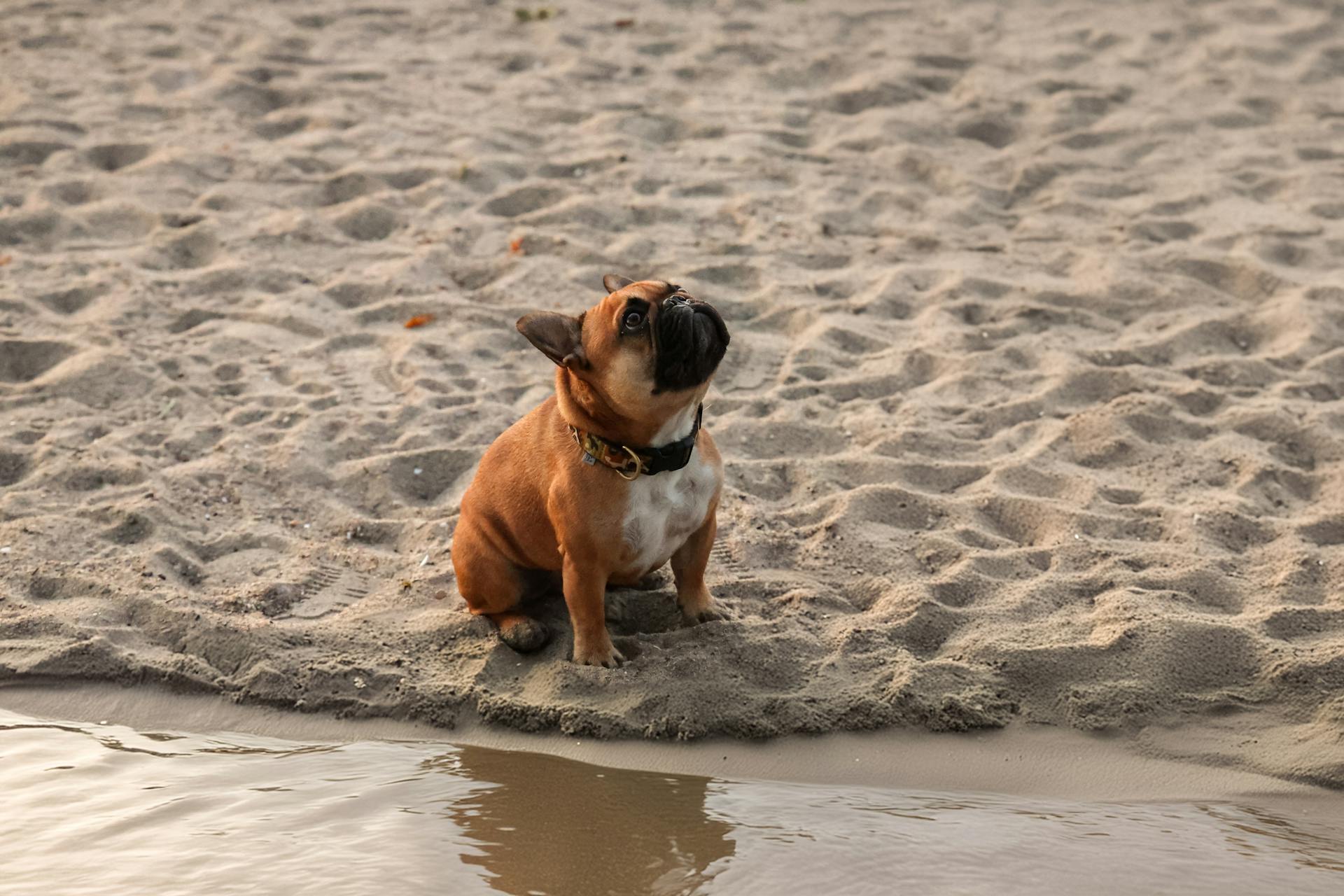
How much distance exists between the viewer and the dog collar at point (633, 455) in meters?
3.40

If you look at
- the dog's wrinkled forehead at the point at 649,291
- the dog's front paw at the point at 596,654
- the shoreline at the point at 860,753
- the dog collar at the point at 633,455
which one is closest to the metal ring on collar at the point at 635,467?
the dog collar at the point at 633,455

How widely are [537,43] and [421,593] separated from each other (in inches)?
209

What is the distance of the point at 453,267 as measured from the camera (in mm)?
6141

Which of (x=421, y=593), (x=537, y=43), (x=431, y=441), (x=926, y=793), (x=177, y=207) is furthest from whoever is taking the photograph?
(x=537, y=43)

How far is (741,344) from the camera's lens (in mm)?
5539

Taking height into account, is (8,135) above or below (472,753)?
above

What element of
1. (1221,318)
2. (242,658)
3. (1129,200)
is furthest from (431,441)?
(1129,200)

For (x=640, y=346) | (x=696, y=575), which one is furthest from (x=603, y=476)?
(x=696, y=575)

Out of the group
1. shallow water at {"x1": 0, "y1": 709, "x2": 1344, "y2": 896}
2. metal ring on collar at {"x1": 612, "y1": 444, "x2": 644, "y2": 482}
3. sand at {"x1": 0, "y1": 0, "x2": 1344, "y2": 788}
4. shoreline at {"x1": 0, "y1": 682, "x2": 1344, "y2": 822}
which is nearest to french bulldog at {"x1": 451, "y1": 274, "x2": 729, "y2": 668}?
metal ring on collar at {"x1": 612, "y1": 444, "x2": 644, "y2": 482}

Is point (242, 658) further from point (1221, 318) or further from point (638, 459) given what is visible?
point (1221, 318)

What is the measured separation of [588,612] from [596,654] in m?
0.12

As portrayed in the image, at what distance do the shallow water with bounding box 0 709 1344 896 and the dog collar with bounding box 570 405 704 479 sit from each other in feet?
2.37

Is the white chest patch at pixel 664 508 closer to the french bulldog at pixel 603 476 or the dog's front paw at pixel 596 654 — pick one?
the french bulldog at pixel 603 476

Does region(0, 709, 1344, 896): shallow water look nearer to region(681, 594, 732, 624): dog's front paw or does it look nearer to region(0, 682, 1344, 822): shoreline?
region(0, 682, 1344, 822): shoreline
